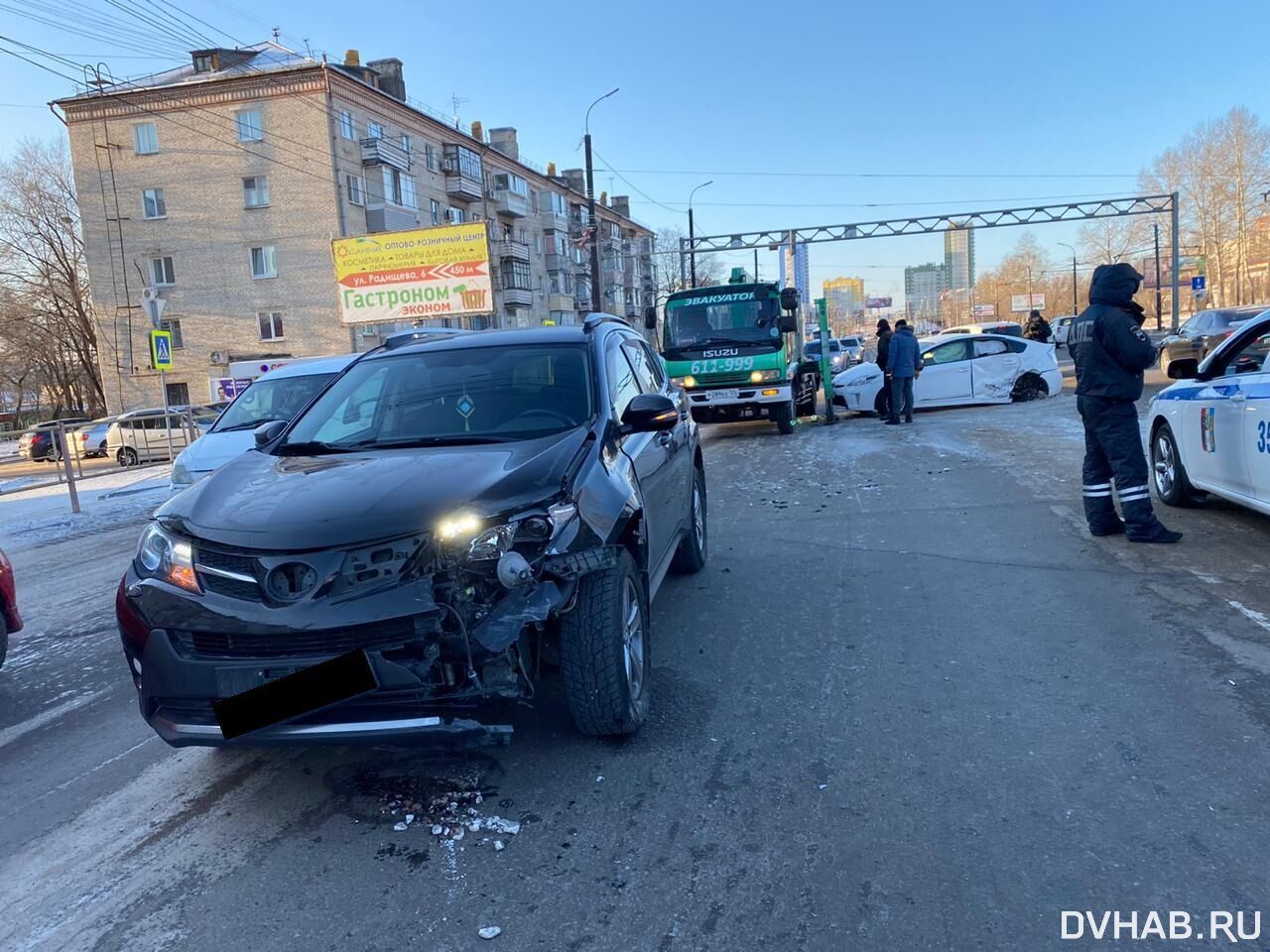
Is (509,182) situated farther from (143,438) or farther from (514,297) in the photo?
(143,438)

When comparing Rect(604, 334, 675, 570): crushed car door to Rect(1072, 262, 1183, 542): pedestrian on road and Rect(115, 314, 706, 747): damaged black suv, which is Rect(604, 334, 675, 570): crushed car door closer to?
Rect(115, 314, 706, 747): damaged black suv

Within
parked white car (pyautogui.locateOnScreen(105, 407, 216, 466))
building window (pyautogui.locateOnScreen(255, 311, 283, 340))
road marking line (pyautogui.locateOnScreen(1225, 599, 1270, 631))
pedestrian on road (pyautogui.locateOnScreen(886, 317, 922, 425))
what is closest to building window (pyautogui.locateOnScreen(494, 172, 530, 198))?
building window (pyautogui.locateOnScreen(255, 311, 283, 340))

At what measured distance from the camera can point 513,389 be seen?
4.36 metres

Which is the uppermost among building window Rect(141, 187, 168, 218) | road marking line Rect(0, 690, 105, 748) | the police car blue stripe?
building window Rect(141, 187, 168, 218)

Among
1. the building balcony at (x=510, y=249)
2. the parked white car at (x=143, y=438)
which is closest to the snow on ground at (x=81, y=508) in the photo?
the parked white car at (x=143, y=438)

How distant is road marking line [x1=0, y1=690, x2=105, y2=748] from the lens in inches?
165

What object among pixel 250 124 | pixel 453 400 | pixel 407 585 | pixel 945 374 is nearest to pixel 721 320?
pixel 945 374

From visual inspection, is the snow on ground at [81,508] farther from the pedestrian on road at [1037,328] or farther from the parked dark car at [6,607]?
the pedestrian on road at [1037,328]

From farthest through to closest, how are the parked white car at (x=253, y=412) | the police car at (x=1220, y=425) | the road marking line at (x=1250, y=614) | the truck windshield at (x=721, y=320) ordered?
the truck windshield at (x=721, y=320) → the parked white car at (x=253, y=412) → the police car at (x=1220, y=425) → the road marking line at (x=1250, y=614)

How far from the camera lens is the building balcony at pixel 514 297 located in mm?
49938

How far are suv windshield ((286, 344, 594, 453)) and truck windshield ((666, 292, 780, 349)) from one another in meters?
11.6

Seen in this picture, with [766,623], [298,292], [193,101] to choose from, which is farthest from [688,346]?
[193,101]

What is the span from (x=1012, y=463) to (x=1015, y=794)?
8328mm

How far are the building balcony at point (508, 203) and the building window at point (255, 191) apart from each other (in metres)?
15.9
